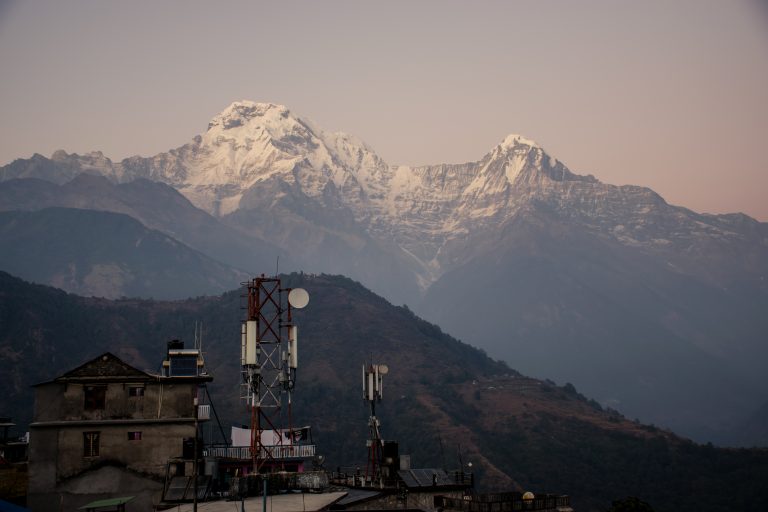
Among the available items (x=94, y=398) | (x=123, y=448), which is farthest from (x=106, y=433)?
(x=94, y=398)

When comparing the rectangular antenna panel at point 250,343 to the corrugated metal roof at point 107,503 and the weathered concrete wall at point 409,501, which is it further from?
the weathered concrete wall at point 409,501

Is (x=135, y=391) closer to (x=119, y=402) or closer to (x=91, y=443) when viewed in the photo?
(x=119, y=402)

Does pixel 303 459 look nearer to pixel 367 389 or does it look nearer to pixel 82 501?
pixel 367 389

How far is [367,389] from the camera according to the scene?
85875mm

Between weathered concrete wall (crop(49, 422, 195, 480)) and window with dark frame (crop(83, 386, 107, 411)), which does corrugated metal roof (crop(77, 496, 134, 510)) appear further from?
window with dark frame (crop(83, 386, 107, 411))

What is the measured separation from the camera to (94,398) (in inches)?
3088

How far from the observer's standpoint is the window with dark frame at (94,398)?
78188 mm

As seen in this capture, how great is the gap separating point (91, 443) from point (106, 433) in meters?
1.07

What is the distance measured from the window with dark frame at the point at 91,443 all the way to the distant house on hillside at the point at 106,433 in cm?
6

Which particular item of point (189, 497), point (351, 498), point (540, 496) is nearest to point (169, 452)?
point (189, 497)

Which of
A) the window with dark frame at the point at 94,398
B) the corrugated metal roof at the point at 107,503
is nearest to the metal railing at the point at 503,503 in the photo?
the corrugated metal roof at the point at 107,503

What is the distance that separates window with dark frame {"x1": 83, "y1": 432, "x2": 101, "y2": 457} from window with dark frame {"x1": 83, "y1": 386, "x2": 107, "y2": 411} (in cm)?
164

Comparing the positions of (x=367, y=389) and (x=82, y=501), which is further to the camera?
(x=367, y=389)

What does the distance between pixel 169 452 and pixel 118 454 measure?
3075mm
